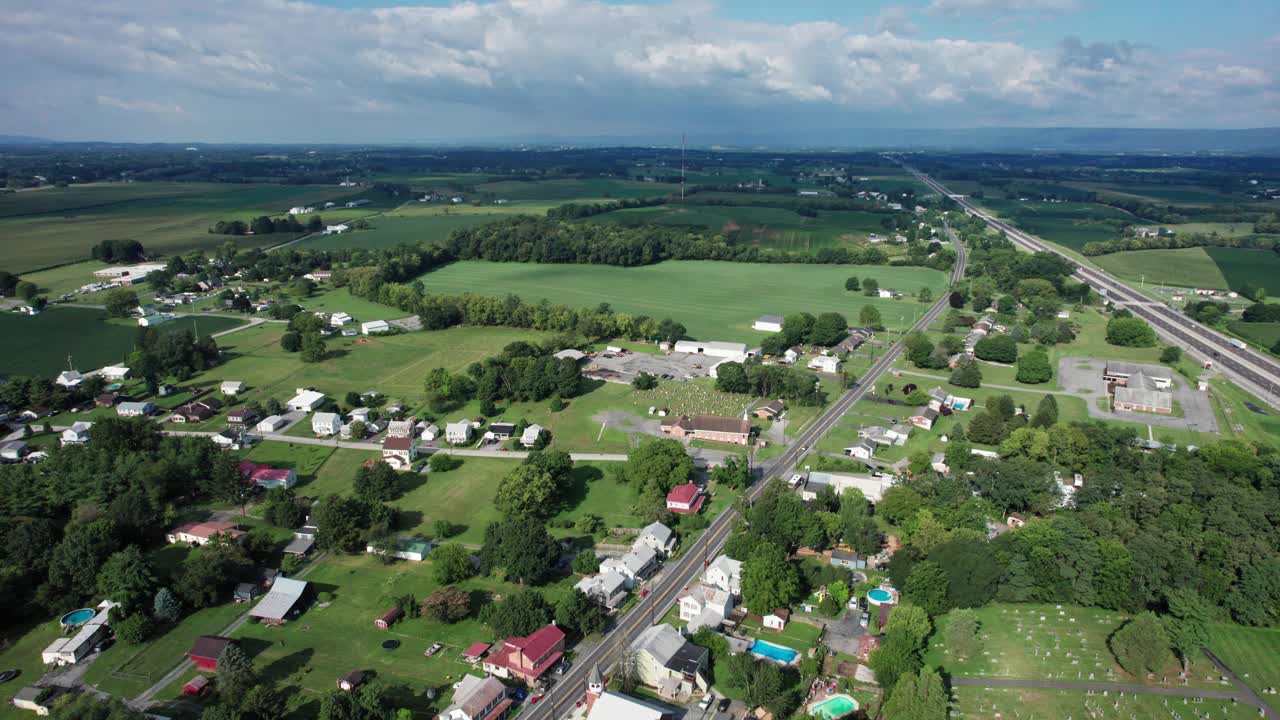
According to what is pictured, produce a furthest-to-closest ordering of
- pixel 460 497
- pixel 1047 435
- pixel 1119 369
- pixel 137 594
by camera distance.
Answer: pixel 1119 369 → pixel 1047 435 → pixel 460 497 → pixel 137 594

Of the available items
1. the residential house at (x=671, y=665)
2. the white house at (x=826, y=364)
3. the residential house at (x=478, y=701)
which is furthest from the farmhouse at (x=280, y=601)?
the white house at (x=826, y=364)

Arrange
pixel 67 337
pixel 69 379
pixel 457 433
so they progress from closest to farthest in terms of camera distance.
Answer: pixel 457 433 < pixel 69 379 < pixel 67 337

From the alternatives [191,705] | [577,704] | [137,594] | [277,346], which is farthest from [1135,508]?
[277,346]

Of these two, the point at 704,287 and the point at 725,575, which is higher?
the point at 704,287

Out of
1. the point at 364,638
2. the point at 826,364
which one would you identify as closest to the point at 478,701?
the point at 364,638

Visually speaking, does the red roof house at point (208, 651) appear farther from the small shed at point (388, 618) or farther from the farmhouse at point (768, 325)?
the farmhouse at point (768, 325)

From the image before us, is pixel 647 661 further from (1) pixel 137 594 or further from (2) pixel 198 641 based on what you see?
(1) pixel 137 594

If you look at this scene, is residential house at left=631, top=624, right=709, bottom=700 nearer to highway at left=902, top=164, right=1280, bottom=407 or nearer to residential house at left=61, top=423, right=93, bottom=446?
residential house at left=61, top=423, right=93, bottom=446

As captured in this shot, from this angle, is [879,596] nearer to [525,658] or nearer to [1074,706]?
[1074,706]
